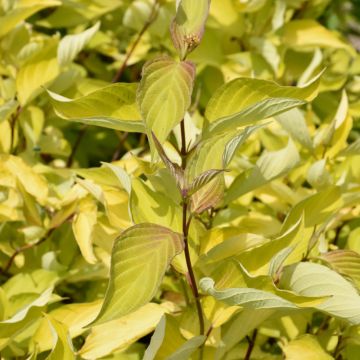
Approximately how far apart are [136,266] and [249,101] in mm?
242

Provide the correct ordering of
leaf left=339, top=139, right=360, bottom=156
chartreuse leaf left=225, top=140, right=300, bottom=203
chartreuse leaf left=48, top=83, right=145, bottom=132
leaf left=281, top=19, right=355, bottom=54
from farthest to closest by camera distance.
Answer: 1. leaf left=281, top=19, right=355, bottom=54
2. leaf left=339, top=139, right=360, bottom=156
3. chartreuse leaf left=225, top=140, right=300, bottom=203
4. chartreuse leaf left=48, top=83, right=145, bottom=132

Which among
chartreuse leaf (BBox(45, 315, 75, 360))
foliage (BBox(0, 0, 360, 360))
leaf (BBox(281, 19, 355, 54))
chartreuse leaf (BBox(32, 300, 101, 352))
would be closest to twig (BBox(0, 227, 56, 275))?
foliage (BBox(0, 0, 360, 360))

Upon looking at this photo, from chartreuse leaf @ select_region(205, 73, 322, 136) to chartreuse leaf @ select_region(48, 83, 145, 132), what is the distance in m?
0.09

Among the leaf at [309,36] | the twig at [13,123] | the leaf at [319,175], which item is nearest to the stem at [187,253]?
the leaf at [319,175]

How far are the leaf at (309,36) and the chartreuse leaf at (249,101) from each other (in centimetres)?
90

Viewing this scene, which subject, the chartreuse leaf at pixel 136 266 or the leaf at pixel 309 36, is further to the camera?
the leaf at pixel 309 36

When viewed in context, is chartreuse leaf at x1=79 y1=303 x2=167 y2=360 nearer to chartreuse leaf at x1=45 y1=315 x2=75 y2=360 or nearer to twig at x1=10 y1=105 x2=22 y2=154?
chartreuse leaf at x1=45 y1=315 x2=75 y2=360

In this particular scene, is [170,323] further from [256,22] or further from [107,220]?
[256,22]

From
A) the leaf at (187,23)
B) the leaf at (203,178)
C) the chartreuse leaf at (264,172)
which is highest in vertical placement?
the leaf at (187,23)

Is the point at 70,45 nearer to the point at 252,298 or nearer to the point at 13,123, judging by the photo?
the point at 13,123

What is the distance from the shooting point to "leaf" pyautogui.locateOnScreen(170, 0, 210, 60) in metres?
0.84

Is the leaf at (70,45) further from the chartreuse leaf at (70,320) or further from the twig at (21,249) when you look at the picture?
the chartreuse leaf at (70,320)

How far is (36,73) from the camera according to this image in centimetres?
140

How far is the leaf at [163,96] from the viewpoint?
0.80 m
